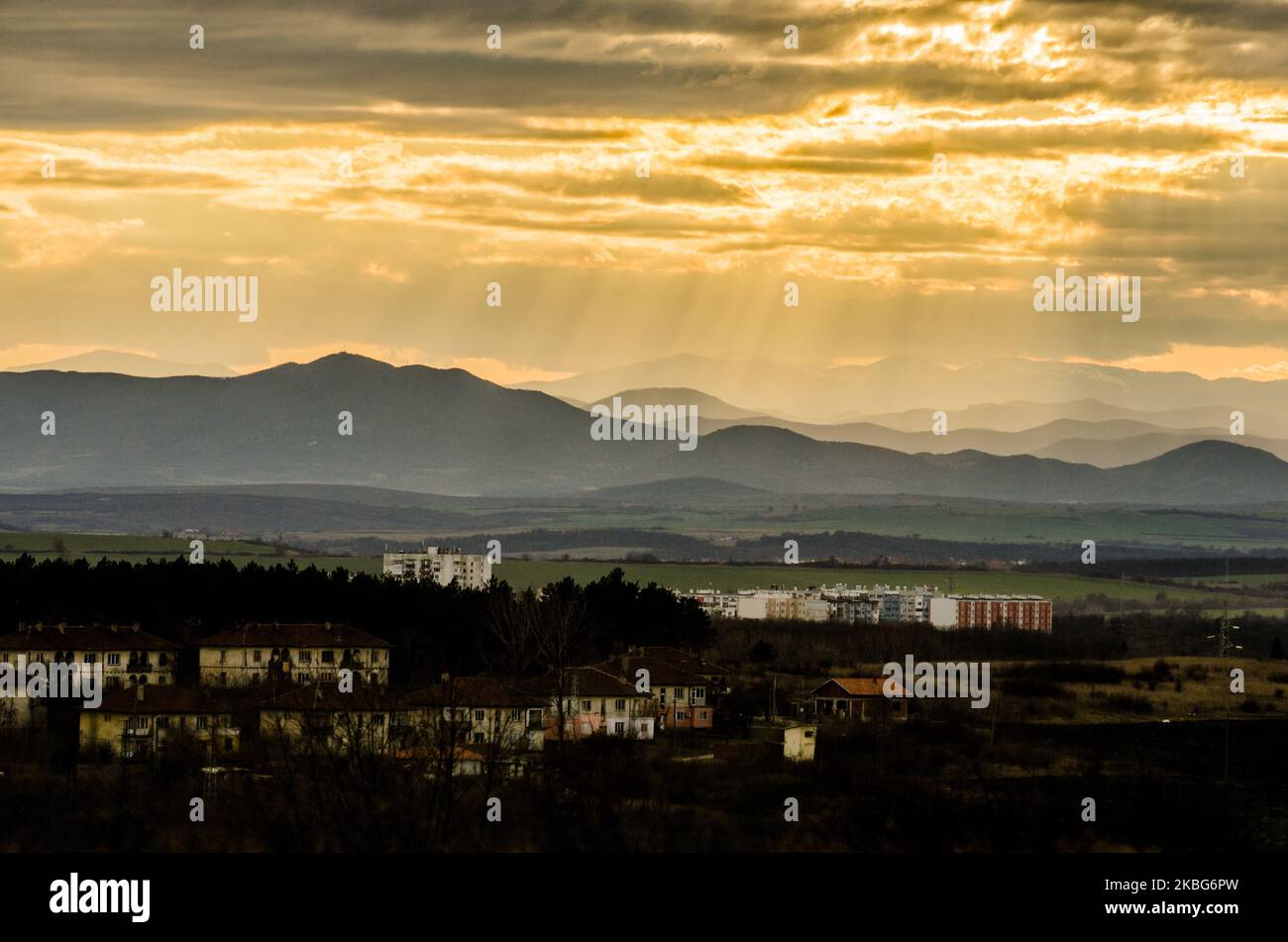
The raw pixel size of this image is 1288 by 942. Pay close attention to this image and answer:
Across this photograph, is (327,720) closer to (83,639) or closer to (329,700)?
(329,700)

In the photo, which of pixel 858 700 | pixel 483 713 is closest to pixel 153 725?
pixel 483 713

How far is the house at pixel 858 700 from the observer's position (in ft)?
201

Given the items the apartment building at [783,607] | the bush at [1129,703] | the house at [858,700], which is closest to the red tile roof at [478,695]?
the house at [858,700]

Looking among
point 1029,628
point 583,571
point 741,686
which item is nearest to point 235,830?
point 741,686

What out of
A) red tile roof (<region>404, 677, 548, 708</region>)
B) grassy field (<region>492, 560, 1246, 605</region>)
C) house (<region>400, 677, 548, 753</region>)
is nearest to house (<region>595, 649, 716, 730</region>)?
red tile roof (<region>404, 677, 548, 708</region>)

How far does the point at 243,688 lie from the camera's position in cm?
6053

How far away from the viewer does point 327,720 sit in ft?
153

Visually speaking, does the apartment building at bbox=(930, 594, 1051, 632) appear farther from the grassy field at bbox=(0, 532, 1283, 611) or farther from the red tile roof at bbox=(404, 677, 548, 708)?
the red tile roof at bbox=(404, 677, 548, 708)

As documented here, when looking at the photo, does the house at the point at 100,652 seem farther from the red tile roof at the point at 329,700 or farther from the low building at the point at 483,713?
the low building at the point at 483,713

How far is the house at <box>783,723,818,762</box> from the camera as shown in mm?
50688

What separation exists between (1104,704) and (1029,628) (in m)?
55.6

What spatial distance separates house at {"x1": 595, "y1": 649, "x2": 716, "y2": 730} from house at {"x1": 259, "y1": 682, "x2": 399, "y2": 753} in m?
8.72

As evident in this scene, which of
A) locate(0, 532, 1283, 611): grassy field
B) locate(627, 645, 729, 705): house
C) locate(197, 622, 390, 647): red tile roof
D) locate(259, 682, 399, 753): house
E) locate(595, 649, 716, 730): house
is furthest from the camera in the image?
locate(0, 532, 1283, 611): grassy field
